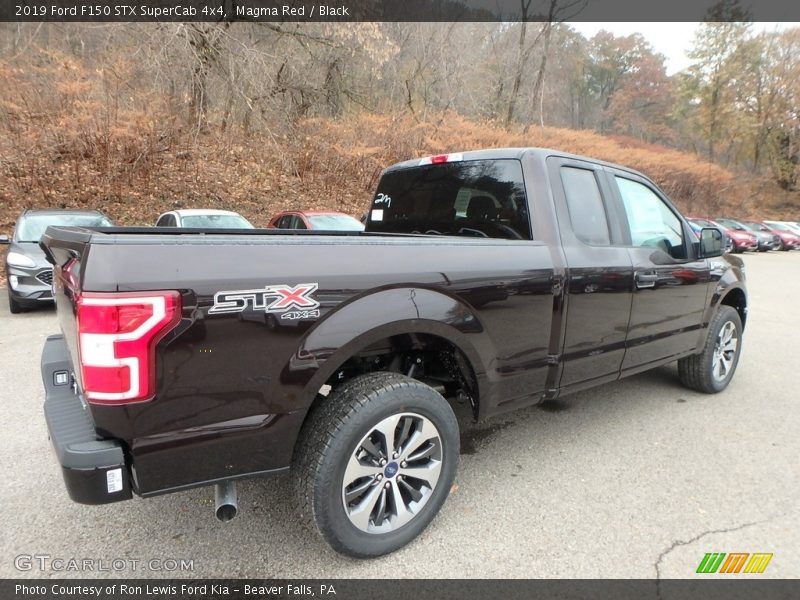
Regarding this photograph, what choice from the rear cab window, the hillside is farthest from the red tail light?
the hillside

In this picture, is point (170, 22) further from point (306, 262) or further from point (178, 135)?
point (306, 262)

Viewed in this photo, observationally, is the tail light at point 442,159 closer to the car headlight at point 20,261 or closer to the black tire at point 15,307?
the car headlight at point 20,261

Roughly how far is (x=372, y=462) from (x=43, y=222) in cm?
867

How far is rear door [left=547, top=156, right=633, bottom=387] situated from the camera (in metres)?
2.98

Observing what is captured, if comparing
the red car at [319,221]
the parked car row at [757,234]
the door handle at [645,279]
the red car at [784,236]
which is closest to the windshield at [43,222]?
the red car at [319,221]

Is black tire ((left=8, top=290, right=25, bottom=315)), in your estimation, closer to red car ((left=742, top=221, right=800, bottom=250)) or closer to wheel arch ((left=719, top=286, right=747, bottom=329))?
wheel arch ((left=719, top=286, right=747, bottom=329))

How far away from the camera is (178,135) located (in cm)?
1548

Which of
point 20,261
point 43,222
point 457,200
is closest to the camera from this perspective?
point 457,200

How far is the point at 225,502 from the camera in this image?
1953 millimetres

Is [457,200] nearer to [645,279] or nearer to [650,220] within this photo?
[645,279]

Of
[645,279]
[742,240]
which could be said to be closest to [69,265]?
[645,279]

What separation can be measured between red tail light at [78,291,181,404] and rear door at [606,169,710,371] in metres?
2.94

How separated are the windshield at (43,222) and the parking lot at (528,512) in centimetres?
488

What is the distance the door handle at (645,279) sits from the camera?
11.0ft
